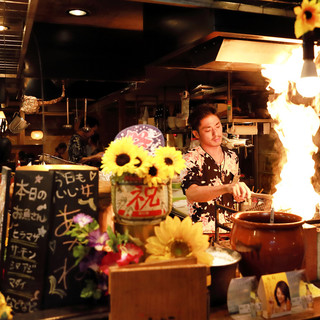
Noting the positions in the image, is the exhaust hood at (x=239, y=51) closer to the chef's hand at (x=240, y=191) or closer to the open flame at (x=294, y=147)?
the open flame at (x=294, y=147)

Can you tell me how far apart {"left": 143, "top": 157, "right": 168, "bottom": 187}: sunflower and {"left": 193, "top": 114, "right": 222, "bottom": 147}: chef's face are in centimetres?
180

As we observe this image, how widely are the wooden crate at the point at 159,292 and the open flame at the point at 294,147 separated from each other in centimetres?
106

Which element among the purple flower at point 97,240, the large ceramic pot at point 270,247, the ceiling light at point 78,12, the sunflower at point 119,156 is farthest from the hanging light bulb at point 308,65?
the ceiling light at point 78,12

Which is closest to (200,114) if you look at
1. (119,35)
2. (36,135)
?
(119,35)

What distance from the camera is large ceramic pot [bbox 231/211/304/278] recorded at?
1.48 meters

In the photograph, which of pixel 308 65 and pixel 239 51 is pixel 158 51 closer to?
pixel 239 51

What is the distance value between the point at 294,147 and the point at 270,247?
1609 millimetres

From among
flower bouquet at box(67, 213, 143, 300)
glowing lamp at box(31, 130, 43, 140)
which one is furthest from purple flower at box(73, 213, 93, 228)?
glowing lamp at box(31, 130, 43, 140)

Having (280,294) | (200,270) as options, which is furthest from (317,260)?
(200,270)

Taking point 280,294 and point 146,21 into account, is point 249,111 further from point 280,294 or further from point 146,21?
point 280,294

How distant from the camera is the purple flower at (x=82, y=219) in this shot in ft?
4.50

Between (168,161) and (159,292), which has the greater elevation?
(168,161)

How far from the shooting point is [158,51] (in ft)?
14.2

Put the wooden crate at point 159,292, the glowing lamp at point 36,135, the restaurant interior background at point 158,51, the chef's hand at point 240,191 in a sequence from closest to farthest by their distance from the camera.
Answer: the wooden crate at point 159,292
the chef's hand at point 240,191
the restaurant interior background at point 158,51
the glowing lamp at point 36,135
